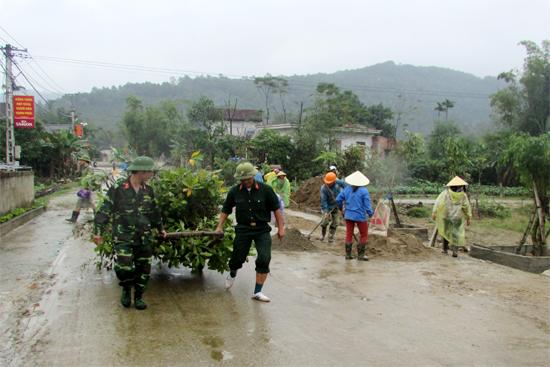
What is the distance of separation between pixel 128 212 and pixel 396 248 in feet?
20.9

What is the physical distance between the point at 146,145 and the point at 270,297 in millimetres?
65318

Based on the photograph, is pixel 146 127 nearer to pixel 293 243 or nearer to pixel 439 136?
pixel 439 136

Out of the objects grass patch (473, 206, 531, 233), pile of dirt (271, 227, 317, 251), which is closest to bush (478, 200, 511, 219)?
grass patch (473, 206, 531, 233)

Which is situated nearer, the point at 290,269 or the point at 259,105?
the point at 290,269

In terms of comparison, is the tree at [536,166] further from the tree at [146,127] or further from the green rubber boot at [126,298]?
the tree at [146,127]

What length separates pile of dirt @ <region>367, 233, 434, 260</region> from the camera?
10625 millimetres

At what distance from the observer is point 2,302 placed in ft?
21.3

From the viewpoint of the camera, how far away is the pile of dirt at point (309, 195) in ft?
72.0

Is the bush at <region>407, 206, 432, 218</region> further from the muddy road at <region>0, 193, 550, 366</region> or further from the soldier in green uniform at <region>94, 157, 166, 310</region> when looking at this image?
the soldier in green uniform at <region>94, 157, 166, 310</region>

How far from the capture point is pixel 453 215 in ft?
36.1

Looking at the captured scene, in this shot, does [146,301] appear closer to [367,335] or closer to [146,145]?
[367,335]

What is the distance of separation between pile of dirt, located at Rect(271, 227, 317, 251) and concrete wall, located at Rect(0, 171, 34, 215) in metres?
7.65

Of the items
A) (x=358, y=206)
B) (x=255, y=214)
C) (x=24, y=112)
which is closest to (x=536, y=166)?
(x=358, y=206)

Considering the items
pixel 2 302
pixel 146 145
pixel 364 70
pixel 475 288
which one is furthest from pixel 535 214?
pixel 364 70
